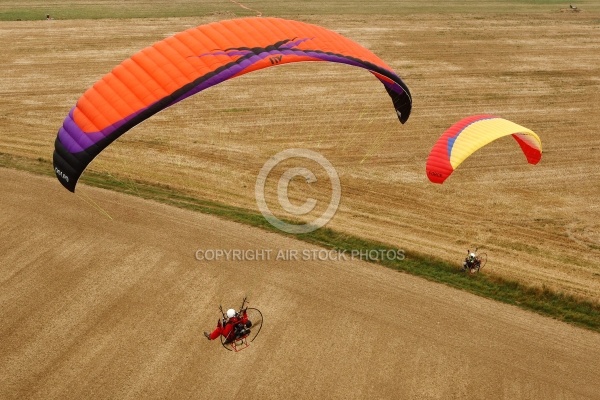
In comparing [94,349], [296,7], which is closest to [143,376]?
[94,349]

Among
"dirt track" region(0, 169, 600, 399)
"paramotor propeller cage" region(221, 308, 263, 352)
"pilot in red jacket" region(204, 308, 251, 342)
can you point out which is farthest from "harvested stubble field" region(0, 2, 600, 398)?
"pilot in red jacket" region(204, 308, 251, 342)

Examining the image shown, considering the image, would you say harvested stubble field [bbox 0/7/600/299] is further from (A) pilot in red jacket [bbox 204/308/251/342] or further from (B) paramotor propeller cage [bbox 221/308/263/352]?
(A) pilot in red jacket [bbox 204/308/251/342]

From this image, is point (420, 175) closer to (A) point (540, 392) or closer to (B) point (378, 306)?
(B) point (378, 306)

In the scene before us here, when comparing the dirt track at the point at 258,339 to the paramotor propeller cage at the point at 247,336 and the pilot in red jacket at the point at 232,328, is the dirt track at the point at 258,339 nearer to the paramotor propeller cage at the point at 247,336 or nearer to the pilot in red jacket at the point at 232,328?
the paramotor propeller cage at the point at 247,336

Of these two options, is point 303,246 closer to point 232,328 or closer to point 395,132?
point 232,328

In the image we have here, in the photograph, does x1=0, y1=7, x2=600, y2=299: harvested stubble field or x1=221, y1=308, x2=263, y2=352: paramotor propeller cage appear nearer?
x1=221, y1=308, x2=263, y2=352: paramotor propeller cage

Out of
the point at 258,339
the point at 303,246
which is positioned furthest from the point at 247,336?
the point at 303,246

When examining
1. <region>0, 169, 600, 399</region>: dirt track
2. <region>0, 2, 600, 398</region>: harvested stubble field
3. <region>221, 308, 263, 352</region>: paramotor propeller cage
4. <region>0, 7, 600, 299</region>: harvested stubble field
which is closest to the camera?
<region>0, 169, 600, 399</region>: dirt track
